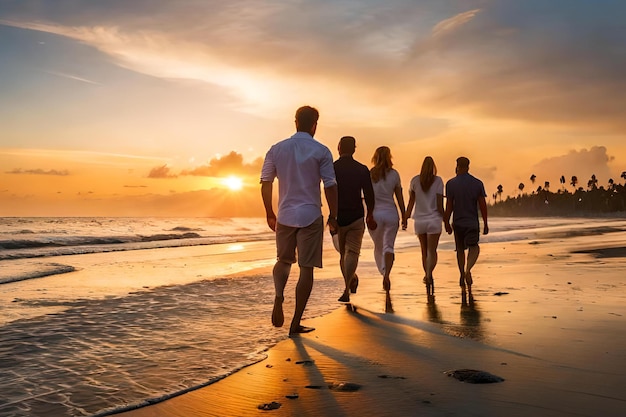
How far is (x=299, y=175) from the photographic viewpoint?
5.88m

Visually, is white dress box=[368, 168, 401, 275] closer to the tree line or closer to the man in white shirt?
the man in white shirt

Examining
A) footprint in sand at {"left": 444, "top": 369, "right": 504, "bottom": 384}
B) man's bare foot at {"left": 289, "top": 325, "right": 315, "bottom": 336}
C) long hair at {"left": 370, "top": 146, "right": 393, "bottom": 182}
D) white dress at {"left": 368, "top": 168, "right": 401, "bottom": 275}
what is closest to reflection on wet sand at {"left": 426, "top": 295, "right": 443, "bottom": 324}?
white dress at {"left": 368, "top": 168, "right": 401, "bottom": 275}

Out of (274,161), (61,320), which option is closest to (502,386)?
(274,161)

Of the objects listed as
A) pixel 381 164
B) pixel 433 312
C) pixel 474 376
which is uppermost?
pixel 381 164

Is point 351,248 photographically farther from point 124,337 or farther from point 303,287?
point 124,337

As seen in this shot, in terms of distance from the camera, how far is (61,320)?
6.91 meters

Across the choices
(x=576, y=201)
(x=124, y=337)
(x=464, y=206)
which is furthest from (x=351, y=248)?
(x=576, y=201)

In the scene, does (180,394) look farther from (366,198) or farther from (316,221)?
(366,198)

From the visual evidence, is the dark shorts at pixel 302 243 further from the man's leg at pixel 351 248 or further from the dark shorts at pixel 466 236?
the dark shorts at pixel 466 236

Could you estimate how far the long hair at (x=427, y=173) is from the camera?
382 inches

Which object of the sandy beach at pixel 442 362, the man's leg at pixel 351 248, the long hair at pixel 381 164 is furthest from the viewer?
the long hair at pixel 381 164

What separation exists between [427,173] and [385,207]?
1.30 m

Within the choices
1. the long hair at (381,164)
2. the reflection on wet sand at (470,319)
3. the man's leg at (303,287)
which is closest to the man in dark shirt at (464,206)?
the reflection on wet sand at (470,319)

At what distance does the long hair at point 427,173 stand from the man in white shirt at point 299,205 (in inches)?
161
